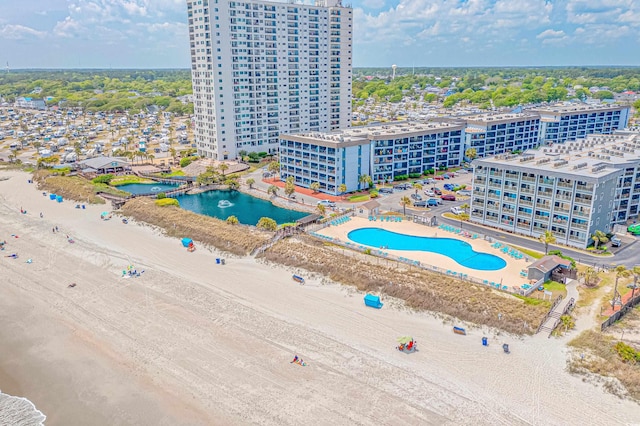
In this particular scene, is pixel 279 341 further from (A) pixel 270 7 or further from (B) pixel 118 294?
(A) pixel 270 7

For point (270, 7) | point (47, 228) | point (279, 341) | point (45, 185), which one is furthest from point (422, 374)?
point (270, 7)

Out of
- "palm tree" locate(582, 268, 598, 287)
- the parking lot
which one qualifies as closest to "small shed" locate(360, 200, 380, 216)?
the parking lot

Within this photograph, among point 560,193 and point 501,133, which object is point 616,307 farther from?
point 501,133

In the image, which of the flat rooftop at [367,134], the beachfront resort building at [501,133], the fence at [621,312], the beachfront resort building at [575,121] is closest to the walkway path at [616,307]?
the fence at [621,312]

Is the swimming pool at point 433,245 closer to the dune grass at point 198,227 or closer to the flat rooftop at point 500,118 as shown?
the dune grass at point 198,227

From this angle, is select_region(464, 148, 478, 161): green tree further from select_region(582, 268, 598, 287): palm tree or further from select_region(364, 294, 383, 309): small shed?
select_region(364, 294, 383, 309): small shed

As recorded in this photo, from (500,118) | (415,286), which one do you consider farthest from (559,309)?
(500,118)
